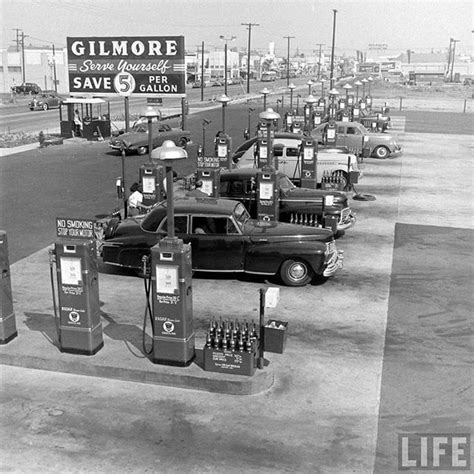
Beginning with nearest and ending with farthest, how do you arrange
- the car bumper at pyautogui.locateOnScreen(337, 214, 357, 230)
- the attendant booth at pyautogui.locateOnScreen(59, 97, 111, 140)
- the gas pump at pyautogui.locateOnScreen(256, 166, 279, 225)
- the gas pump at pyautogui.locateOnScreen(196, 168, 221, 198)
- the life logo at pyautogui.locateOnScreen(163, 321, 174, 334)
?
the life logo at pyautogui.locateOnScreen(163, 321, 174, 334) < the gas pump at pyautogui.locateOnScreen(256, 166, 279, 225) < the car bumper at pyautogui.locateOnScreen(337, 214, 357, 230) < the gas pump at pyautogui.locateOnScreen(196, 168, 221, 198) < the attendant booth at pyautogui.locateOnScreen(59, 97, 111, 140)

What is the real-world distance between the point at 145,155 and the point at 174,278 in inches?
869

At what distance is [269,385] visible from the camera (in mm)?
7863

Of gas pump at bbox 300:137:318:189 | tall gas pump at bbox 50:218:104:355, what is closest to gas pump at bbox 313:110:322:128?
gas pump at bbox 300:137:318:189

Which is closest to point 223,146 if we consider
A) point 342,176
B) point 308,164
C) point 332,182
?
point 308,164

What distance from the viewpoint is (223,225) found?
1162 cm

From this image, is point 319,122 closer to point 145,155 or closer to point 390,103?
point 145,155

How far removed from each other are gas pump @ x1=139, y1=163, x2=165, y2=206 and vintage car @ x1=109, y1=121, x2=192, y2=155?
11336mm

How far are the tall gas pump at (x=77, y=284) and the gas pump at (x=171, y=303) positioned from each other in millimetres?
872

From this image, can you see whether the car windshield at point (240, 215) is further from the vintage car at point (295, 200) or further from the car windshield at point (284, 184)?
the car windshield at point (284, 184)

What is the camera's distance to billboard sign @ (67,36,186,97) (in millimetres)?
29594

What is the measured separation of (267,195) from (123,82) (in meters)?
18.1

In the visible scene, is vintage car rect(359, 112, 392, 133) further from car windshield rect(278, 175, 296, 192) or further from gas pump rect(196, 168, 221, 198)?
gas pump rect(196, 168, 221, 198)

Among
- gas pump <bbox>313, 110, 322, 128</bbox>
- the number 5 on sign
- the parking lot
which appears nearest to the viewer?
the parking lot

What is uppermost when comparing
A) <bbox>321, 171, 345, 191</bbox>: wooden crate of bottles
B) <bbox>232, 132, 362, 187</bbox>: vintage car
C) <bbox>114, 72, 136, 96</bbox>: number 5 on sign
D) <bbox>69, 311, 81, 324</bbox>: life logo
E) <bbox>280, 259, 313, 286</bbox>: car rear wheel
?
<bbox>114, 72, 136, 96</bbox>: number 5 on sign
